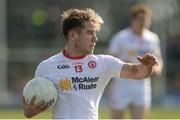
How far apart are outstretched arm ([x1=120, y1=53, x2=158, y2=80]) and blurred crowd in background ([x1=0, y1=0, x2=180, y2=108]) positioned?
15.5 meters

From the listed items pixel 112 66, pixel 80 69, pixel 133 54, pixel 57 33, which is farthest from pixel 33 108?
pixel 57 33

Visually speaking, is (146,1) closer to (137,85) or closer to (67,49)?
(137,85)

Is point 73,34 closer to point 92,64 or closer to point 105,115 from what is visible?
point 92,64

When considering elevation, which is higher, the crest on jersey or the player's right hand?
the crest on jersey

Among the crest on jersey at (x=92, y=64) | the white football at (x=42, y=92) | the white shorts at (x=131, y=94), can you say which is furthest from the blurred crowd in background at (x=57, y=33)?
the white football at (x=42, y=92)

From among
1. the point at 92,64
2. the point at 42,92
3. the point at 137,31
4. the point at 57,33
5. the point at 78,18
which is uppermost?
the point at 78,18

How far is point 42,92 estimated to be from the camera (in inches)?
271

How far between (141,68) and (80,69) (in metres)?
0.52

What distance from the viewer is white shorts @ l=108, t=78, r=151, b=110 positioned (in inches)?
481

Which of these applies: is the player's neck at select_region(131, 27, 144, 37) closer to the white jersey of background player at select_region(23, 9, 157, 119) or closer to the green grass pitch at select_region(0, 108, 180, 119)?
the green grass pitch at select_region(0, 108, 180, 119)

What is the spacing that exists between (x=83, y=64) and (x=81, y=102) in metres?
0.34

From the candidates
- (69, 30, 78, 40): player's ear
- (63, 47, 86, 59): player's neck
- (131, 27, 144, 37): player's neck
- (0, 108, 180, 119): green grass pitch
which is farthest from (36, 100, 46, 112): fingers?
(0, 108, 180, 119): green grass pitch

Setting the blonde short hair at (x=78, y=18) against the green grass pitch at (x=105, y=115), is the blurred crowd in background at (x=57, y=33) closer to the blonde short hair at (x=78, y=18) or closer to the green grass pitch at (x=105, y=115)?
the green grass pitch at (x=105, y=115)

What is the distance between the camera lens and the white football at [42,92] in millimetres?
6871
